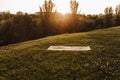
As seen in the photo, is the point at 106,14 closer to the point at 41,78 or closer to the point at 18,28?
the point at 18,28

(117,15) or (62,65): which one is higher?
(117,15)

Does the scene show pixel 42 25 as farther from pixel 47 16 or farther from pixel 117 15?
pixel 117 15

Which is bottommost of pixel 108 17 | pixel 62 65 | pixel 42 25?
pixel 62 65

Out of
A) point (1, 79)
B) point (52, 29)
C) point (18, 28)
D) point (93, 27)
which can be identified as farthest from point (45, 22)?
point (1, 79)

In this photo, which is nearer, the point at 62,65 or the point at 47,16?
the point at 62,65

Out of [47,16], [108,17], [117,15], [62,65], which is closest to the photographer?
[62,65]

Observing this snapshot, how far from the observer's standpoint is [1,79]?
10336 mm

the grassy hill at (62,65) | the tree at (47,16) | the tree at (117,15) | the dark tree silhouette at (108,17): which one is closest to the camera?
the grassy hill at (62,65)

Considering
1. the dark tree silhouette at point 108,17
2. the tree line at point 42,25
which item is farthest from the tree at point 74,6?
the dark tree silhouette at point 108,17

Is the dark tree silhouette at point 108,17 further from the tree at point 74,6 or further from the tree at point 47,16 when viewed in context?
the tree at point 47,16

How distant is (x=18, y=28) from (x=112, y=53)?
75.8ft

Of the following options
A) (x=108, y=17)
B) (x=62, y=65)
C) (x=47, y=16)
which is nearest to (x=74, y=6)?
(x=47, y=16)

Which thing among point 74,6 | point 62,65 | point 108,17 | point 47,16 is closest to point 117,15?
point 108,17

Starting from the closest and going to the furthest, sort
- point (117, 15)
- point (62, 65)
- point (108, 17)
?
point (62, 65) < point (108, 17) < point (117, 15)
